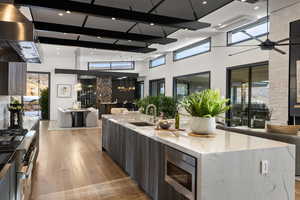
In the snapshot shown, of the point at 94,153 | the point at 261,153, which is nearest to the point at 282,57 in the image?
the point at 261,153

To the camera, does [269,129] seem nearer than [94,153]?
Yes

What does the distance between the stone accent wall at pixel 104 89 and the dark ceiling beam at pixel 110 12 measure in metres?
10.7

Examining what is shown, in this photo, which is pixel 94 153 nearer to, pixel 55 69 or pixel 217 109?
pixel 217 109

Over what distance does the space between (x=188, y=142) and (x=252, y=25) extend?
20.2ft

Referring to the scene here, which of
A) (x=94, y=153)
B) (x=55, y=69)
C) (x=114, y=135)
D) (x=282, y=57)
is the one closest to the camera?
(x=114, y=135)

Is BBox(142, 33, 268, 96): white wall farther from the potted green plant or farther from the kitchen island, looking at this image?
the kitchen island

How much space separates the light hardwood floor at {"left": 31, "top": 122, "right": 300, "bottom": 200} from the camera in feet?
10.4

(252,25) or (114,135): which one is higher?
(252,25)

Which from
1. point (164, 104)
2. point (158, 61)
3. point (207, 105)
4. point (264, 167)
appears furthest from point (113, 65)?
point (264, 167)

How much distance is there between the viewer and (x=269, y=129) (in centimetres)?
430

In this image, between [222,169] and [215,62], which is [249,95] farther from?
[222,169]

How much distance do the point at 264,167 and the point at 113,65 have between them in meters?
13.7

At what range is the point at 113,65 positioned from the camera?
14.9 meters

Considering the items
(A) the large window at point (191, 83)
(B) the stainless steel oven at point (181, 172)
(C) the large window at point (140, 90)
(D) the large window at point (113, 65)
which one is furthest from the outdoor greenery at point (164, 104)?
(C) the large window at point (140, 90)
